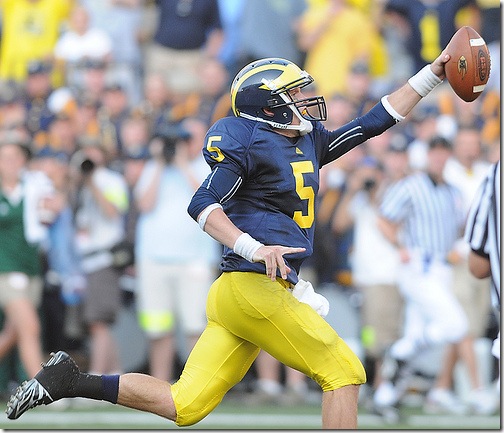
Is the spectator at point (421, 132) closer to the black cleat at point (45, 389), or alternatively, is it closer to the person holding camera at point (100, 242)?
Result: the person holding camera at point (100, 242)

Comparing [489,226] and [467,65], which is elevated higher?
[467,65]

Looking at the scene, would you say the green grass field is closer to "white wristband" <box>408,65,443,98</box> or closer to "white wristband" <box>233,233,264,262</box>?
"white wristband" <box>408,65,443,98</box>

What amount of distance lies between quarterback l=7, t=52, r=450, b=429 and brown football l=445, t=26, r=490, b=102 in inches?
24.9

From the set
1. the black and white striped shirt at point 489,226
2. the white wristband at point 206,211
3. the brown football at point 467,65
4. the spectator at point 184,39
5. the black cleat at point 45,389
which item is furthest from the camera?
the spectator at point 184,39

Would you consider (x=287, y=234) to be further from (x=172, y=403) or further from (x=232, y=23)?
(x=232, y=23)

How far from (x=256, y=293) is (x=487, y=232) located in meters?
1.27

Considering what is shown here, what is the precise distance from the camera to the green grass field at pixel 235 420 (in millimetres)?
7488

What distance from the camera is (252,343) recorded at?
516 centimetres

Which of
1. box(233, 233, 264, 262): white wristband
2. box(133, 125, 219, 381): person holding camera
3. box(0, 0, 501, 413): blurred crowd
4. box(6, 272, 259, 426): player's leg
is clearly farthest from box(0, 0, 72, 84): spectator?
box(233, 233, 264, 262): white wristband

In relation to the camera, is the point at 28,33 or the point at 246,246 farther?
the point at 28,33

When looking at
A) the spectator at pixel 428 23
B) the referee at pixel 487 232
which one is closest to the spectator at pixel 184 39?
the spectator at pixel 428 23

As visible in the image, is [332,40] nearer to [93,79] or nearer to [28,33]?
[93,79]

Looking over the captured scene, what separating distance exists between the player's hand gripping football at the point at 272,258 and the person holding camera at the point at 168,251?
3.91m

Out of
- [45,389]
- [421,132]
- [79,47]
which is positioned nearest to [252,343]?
[45,389]
